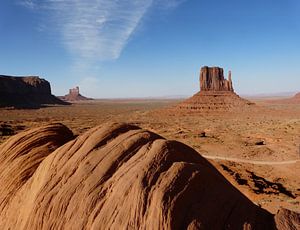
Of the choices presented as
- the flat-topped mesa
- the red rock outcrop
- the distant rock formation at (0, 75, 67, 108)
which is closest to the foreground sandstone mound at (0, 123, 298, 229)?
the red rock outcrop

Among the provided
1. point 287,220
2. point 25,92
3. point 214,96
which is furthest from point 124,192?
point 25,92

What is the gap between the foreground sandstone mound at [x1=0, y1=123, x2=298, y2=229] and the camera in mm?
6551

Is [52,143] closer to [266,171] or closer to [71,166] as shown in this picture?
[71,166]

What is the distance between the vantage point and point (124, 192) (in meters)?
6.85

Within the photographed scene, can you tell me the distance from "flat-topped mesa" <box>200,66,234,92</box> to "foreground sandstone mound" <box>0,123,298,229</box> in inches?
4037

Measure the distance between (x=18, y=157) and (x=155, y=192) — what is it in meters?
5.46

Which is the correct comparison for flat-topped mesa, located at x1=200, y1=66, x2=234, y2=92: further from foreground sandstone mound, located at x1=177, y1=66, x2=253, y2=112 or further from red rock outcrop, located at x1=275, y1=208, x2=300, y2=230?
red rock outcrop, located at x1=275, y1=208, x2=300, y2=230

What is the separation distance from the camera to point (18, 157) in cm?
983

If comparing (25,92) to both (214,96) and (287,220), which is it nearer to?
(214,96)

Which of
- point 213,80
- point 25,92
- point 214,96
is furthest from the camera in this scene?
point 25,92

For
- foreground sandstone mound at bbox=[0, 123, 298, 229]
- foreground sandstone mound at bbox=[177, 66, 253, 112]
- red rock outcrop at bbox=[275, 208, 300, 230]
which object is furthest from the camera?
foreground sandstone mound at bbox=[177, 66, 253, 112]

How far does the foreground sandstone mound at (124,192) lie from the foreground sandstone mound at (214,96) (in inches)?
3356

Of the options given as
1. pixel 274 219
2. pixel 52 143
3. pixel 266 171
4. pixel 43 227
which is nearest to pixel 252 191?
pixel 266 171

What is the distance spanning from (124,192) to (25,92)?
17417cm
